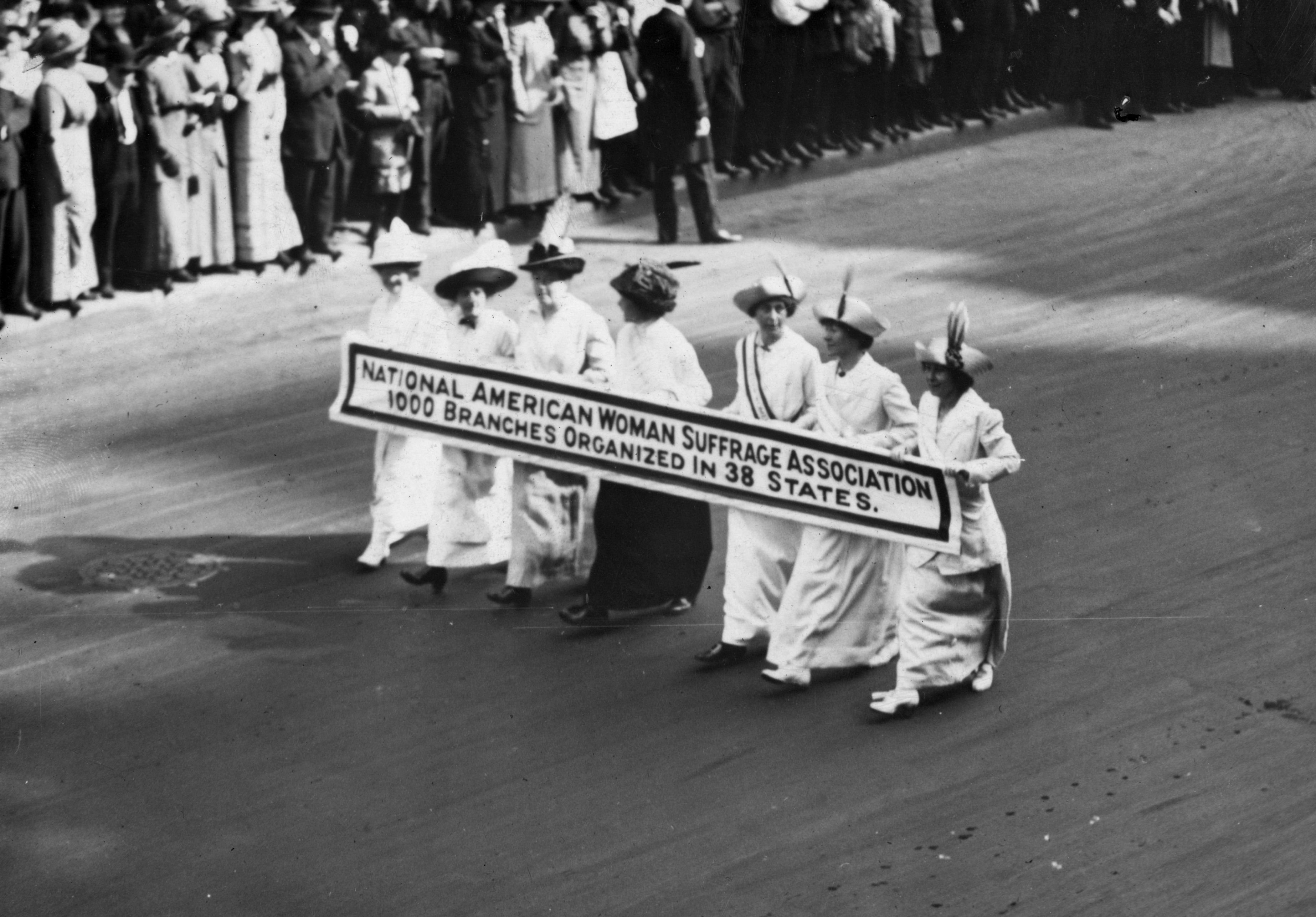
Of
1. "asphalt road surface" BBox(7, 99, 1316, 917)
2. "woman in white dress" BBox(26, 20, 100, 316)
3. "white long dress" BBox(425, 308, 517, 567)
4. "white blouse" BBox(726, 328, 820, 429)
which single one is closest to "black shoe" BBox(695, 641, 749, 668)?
"asphalt road surface" BBox(7, 99, 1316, 917)

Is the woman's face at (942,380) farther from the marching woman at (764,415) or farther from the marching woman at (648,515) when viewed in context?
the marching woman at (648,515)

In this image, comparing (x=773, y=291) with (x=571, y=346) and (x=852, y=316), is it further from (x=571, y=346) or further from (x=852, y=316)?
(x=571, y=346)

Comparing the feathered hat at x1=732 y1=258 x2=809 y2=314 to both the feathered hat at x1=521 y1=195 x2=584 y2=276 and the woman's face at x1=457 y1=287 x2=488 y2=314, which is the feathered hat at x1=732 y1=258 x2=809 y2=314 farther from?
the woman's face at x1=457 y1=287 x2=488 y2=314

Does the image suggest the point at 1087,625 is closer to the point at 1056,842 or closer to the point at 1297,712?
the point at 1297,712

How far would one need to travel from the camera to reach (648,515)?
996 centimetres

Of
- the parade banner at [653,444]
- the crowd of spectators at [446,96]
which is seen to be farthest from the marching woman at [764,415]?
the crowd of spectators at [446,96]

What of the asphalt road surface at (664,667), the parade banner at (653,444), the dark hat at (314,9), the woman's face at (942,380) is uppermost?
the dark hat at (314,9)

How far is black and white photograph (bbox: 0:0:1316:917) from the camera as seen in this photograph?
815cm

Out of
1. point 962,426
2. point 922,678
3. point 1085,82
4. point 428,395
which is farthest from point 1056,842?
point 1085,82

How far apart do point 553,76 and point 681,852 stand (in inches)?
329

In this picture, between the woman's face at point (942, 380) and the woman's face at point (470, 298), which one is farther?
the woman's face at point (470, 298)

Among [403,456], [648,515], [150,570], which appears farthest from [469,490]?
[150,570]

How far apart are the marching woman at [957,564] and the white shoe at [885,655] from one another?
28cm

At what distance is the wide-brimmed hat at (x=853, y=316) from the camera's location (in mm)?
8898
